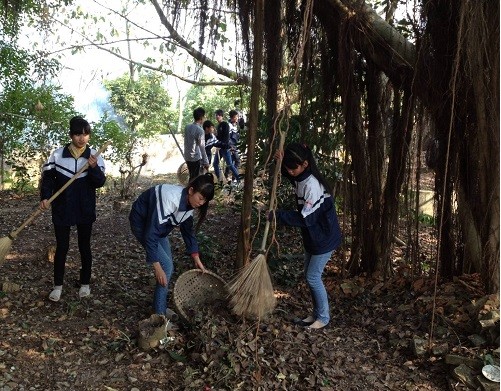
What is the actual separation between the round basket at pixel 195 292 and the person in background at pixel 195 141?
3.87 meters

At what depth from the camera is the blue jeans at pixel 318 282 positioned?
3.50 m

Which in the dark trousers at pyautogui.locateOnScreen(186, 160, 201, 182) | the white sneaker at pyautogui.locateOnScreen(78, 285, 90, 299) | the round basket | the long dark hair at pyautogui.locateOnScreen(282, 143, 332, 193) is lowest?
the white sneaker at pyautogui.locateOnScreen(78, 285, 90, 299)

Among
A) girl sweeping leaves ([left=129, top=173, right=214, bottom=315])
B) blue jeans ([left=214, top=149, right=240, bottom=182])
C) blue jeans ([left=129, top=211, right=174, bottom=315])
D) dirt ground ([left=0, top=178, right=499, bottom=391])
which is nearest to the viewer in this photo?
dirt ground ([left=0, top=178, right=499, bottom=391])

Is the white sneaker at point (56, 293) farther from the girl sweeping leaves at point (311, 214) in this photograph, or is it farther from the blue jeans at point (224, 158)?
the blue jeans at point (224, 158)

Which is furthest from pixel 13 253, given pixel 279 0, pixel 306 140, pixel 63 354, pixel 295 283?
pixel 279 0

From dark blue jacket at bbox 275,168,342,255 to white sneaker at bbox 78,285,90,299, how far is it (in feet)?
5.49

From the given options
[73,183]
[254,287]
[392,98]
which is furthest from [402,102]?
[73,183]

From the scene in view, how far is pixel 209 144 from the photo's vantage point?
28.2 feet

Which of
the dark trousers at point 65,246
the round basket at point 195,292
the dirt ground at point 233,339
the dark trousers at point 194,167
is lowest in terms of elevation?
the dirt ground at point 233,339

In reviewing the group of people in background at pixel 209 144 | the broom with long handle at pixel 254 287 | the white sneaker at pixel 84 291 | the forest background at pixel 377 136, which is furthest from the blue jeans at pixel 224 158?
the broom with long handle at pixel 254 287

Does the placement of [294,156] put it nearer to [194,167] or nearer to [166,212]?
[166,212]

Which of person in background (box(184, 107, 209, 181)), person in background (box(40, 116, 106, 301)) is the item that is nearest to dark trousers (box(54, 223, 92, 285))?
person in background (box(40, 116, 106, 301))

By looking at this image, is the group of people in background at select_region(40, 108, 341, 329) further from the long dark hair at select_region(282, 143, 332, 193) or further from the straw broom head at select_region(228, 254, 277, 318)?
the straw broom head at select_region(228, 254, 277, 318)

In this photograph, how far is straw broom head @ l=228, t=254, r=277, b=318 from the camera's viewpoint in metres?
3.19
